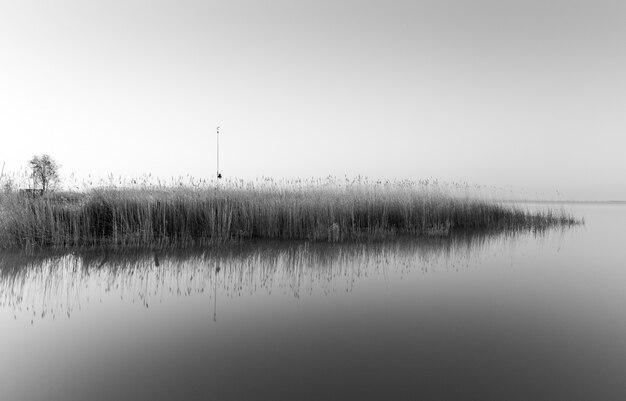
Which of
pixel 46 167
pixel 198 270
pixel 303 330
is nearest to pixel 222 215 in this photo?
pixel 198 270

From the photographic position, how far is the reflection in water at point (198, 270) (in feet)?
13.7

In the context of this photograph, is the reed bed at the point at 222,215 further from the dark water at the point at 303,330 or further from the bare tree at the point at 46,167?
the bare tree at the point at 46,167

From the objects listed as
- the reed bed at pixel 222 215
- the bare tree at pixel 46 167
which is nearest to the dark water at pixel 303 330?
the reed bed at pixel 222 215

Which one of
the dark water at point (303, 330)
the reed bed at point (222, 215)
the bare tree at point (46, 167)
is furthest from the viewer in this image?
the bare tree at point (46, 167)

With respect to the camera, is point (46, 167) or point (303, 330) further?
point (46, 167)

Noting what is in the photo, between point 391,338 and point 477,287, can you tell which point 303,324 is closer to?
point 391,338

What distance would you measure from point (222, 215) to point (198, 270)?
3.59m

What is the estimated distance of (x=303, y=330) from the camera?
3209mm

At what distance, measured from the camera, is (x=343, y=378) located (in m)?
2.38

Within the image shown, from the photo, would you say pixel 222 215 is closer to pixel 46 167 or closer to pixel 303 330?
pixel 303 330

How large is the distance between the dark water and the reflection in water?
1.4 inches

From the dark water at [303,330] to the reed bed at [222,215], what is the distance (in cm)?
145

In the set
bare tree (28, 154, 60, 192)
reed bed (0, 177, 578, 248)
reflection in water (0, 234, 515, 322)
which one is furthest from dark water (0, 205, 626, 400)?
bare tree (28, 154, 60, 192)

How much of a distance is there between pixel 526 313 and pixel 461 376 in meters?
1.84
